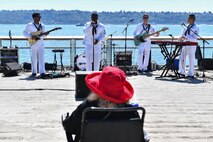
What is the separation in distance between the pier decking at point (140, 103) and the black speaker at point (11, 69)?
1.27 ft

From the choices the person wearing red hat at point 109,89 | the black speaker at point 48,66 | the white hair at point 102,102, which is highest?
the person wearing red hat at point 109,89

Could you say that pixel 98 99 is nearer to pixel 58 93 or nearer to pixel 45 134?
pixel 45 134

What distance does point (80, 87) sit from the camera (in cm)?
729

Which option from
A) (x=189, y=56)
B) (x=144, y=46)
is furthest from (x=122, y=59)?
(x=189, y=56)

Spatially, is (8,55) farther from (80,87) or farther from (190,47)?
(80,87)

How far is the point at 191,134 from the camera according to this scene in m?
5.25

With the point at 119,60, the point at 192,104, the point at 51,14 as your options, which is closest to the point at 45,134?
the point at 192,104

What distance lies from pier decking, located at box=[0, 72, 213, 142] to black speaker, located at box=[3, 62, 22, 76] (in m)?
0.39

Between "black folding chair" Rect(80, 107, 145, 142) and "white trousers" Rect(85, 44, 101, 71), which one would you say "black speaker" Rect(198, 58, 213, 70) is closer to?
"white trousers" Rect(85, 44, 101, 71)

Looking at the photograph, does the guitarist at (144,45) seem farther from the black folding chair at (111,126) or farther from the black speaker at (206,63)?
the black folding chair at (111,126)

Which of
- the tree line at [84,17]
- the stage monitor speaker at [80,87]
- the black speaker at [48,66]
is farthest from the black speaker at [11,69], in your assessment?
the tree line at [84,17]

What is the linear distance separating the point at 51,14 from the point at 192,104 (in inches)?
2407

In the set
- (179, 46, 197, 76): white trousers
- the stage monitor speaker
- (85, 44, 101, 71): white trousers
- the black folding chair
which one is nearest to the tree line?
(179, 46, 197, 76): white trousers

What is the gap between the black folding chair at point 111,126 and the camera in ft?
A: 10.3
